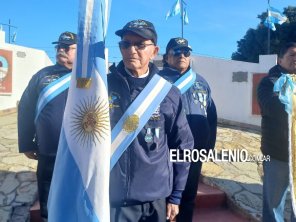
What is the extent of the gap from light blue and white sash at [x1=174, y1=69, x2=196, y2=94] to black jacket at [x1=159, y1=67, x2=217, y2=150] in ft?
0.10

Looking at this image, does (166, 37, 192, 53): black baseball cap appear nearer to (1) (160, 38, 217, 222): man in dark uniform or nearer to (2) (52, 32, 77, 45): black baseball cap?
(1) (160, 38, 217, 222): man in dark uniform

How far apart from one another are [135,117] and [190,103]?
1106 millimetres

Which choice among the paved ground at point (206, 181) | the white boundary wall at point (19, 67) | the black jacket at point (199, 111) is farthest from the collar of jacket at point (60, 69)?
the white boundary wall at point (19, 67)

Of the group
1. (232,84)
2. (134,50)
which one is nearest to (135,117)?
(134,50)

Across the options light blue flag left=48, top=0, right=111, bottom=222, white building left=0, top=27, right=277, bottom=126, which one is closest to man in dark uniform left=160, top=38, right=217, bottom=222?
light blue flag left=48, top=0, right=111, bottom=222

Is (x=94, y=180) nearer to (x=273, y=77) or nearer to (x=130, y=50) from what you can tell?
(x=130, y=50)

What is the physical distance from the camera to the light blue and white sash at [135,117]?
71.2 inches

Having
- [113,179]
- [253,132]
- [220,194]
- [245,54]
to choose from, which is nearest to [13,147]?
[220,194]

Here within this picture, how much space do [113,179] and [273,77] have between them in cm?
159

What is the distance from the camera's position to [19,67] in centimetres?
912

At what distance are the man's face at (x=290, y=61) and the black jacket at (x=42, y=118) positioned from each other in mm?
1761

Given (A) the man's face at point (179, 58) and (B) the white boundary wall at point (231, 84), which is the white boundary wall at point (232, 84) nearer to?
(B) the white boundary wall at point (231, 84)

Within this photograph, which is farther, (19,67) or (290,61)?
(19,67)

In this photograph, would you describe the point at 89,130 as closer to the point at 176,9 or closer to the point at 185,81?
the point at 185,81
